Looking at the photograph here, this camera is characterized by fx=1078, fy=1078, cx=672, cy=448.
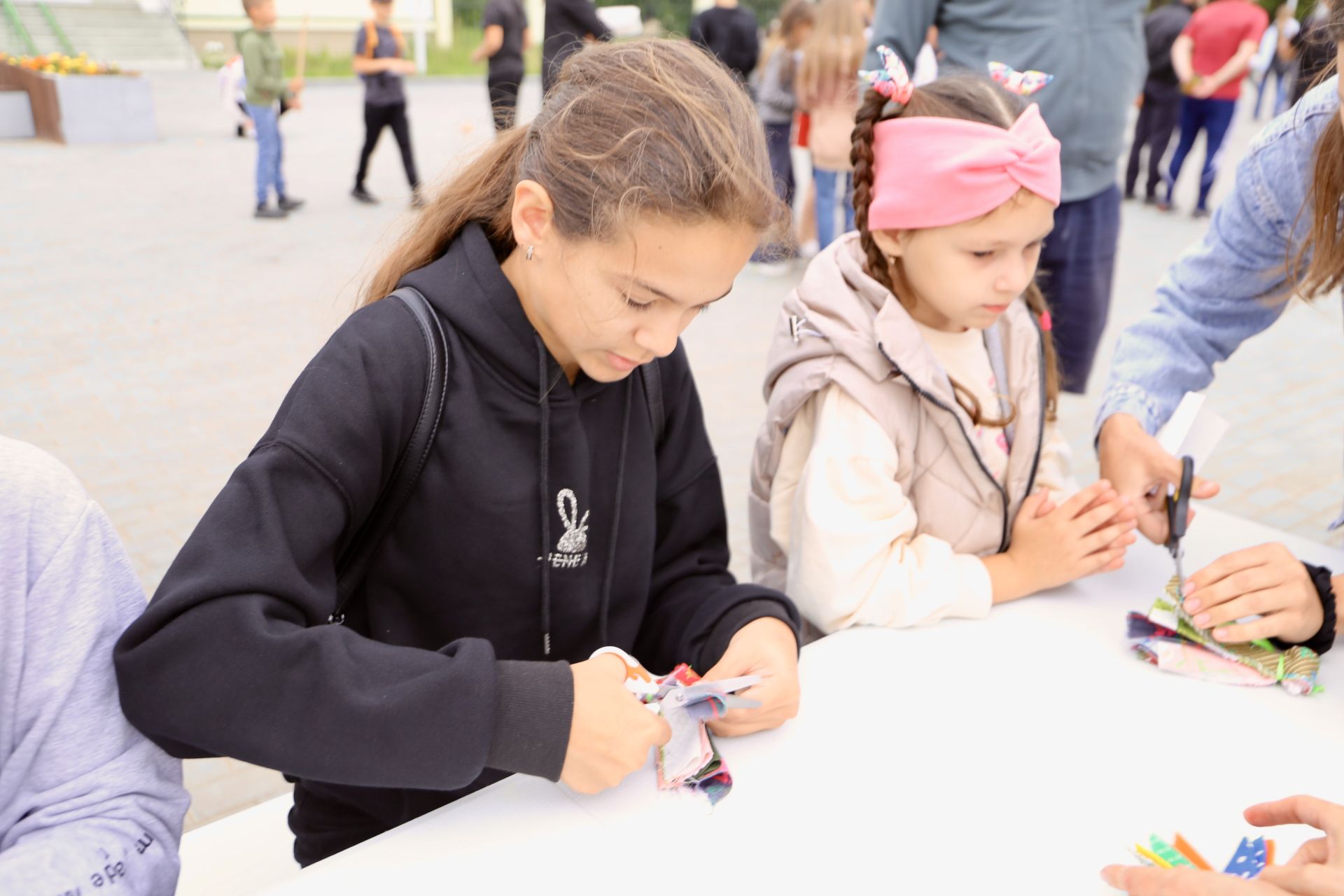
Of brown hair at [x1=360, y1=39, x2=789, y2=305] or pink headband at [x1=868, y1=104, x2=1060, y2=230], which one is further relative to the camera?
pink headband at [x1=868, y1=104, x2=1060, y2=230]

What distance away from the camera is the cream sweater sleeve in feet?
4.59

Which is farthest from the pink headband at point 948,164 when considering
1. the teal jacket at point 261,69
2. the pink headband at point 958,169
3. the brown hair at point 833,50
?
the teal jacket at point 261,69

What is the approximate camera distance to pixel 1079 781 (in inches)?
43.9

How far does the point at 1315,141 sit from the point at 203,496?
10.2ft

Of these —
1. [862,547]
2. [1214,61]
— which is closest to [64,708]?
[862,547]

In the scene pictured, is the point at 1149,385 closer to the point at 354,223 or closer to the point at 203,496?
the point at 203,496

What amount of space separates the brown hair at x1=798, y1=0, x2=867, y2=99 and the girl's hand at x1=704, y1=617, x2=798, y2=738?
4.95 metres

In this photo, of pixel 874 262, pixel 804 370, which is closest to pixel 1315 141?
pixel 874 262

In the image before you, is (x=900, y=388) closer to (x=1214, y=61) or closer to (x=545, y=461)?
(x=545, y=461)

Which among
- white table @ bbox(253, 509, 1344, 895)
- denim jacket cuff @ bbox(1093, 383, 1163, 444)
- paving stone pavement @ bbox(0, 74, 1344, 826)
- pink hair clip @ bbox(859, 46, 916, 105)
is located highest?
pink hair clip @ bbox(859, 46, 916, 105)

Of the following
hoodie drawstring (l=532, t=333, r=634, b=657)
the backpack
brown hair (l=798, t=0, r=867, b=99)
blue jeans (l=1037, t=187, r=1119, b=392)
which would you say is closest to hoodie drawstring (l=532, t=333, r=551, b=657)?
hoodie drawstring (l=532, t=333, r=634, b=657)

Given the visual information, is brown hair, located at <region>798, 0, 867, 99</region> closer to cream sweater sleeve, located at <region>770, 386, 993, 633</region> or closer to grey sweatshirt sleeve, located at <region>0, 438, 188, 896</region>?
cream sweater sleeve, located at <region>770, 386, 993, 633</region>

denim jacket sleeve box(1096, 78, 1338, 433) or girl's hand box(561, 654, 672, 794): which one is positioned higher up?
denim jacket sleeve box(1096, 78, 1338, 433)

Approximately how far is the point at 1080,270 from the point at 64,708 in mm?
2409
